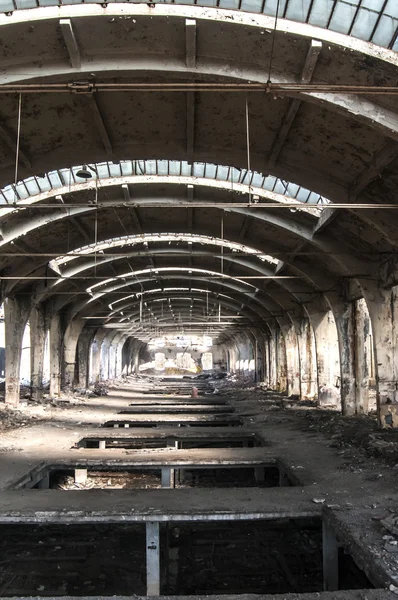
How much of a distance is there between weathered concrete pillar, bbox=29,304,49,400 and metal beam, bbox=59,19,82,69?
57.8 ft

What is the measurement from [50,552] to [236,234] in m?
12.2

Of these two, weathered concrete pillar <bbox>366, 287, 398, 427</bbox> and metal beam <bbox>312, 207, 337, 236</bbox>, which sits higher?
metal beam <bbox>312, 207, 337, 236</bbox>

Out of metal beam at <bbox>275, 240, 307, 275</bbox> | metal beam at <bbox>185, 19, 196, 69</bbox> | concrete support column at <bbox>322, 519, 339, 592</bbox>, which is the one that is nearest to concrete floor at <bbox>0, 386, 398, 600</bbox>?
concrete support column at <bbox>322, 519, 339, 592</bbox>

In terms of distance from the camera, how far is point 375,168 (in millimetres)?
10477

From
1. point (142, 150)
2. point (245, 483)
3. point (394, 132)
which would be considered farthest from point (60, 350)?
point (394, 132)

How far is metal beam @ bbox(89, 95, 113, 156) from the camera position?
391 inches

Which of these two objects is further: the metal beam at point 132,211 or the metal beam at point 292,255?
the metal beam at point 292,255

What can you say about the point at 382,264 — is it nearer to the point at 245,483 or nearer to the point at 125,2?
the point at 245,483

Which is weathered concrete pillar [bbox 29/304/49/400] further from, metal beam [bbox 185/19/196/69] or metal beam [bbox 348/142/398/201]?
metal beam [bbox 185/19/196/69]

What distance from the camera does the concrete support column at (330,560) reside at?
24.0 ft

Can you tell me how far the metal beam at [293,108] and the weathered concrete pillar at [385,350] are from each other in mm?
6121

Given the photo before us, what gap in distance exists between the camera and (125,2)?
7938 millimetres

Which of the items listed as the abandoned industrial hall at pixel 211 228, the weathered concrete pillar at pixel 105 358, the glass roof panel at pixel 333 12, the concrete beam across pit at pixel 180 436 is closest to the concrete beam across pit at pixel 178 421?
the abandoned industrial hall at pixel 211 228

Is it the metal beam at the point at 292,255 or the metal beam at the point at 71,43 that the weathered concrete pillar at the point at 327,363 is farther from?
the metal beam at the point at 71,43
